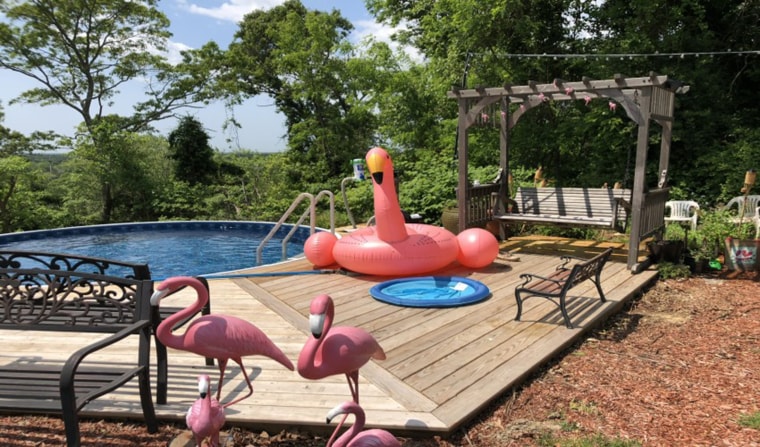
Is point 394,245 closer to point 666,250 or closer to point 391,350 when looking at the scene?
point 391,350

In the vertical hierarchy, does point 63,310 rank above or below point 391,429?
above

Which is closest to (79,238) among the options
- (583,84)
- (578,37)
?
(583,84)

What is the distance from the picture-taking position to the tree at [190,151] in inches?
717

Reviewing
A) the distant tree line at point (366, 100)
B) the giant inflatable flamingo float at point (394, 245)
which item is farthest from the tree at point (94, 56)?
the giant inflatable flamingo float at point (394, 245)

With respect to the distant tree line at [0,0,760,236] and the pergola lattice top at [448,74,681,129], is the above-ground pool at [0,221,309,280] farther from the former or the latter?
the pergola lattice top at [448,74,681,129]

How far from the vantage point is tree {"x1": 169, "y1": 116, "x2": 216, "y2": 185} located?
1820cm

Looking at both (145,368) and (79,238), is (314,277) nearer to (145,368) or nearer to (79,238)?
(145,368)

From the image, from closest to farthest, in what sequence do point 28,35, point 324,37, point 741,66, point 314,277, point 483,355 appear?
point 483,355 < point 314,277 < point 741,66 < point 28,35 < point 324,37

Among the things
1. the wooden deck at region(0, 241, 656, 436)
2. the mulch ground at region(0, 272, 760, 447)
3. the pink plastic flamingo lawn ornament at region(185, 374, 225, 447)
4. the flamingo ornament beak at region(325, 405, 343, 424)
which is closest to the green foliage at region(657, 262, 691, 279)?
the wooden deck at region(0, 241, 656, 436)

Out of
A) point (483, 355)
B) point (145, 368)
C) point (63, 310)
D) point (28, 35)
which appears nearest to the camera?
point (145, 368)

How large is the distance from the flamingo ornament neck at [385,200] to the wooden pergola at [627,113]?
1900 mm

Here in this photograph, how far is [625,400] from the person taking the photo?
3.24m

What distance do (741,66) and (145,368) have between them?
13694 mm

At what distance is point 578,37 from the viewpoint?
1244 cm
